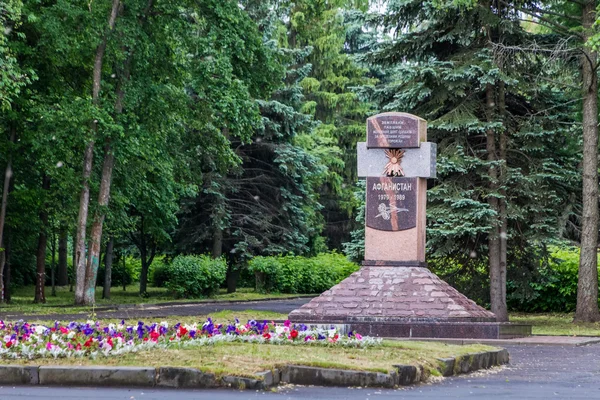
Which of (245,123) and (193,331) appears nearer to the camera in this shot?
(193,331)

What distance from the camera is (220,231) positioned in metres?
44.4

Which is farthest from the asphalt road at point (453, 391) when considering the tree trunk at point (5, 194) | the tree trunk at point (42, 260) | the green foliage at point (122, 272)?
the green foliage at point (122, 272)

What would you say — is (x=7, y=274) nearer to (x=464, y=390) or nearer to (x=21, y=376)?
(x=21, y=376)

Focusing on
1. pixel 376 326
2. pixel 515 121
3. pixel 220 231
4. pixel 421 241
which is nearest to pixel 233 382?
pixel 376 326

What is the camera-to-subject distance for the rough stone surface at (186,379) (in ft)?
36.5

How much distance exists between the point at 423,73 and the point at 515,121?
3227 millimetres

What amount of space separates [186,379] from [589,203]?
18724 mm

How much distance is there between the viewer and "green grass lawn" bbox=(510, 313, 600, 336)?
24.1 metres

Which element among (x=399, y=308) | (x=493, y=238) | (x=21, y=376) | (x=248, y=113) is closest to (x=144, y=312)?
(x=248, y=113)

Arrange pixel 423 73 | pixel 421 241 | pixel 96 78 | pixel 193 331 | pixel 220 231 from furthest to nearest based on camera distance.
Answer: pixel 220 231 → pixel 96 78 → pixel 423 73 → pixel 421 241 → pixel 193 331

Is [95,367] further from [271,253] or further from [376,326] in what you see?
[271,253]

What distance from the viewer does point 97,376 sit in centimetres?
1127

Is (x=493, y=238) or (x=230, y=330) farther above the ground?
(x=493, y=238)

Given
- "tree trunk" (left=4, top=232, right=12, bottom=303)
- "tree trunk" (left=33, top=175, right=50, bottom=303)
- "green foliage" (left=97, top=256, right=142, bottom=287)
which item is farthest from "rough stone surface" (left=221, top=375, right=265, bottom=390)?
"green foliage" (left=97, top=256, right=142, bottom=287)
